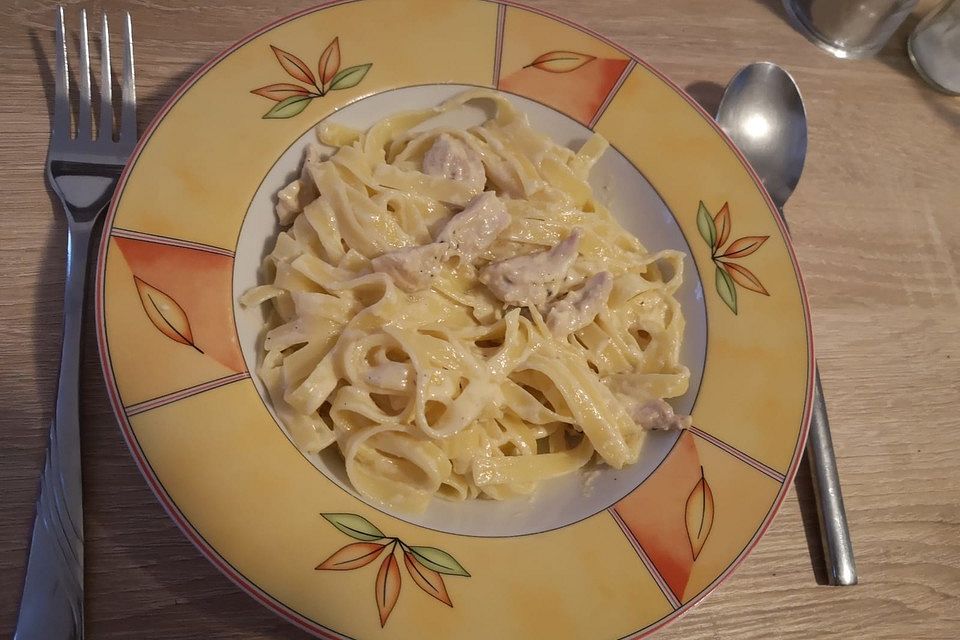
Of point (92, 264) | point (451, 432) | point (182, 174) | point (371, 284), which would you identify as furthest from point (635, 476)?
point (92, 264)

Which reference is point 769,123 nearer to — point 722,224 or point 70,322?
point 722,224

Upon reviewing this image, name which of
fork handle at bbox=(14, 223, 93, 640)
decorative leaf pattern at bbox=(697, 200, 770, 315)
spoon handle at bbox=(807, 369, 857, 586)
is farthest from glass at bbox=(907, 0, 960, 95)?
fork handle at bbox=(14, 223, 93, 640)

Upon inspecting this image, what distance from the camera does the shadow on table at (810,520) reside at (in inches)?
96.7

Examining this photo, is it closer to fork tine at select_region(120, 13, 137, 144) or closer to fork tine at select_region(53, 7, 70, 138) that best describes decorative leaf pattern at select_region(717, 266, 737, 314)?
fork tine at select_region(120, 13, 137, 144)

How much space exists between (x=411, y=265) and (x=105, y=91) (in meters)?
1.48

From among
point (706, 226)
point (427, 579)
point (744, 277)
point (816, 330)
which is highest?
point (706, 226)

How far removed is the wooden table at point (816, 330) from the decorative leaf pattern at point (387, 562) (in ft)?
1.45

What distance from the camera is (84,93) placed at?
8.23ft

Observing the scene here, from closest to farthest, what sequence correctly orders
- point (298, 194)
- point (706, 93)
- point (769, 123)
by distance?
point (298, 194), point (769, 123), point (706, 93)

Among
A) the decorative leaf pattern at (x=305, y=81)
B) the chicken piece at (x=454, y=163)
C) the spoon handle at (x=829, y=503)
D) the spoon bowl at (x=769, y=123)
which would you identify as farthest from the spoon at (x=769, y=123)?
the decorative leaf pattern at (x=305, y=81)

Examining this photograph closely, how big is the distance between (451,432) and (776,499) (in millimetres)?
1136

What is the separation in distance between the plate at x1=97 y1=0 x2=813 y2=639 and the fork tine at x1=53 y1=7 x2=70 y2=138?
1.88 feet

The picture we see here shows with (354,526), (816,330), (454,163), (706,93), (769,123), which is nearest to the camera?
(354,526)

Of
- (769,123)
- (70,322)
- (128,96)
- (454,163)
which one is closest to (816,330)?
(769,123)
